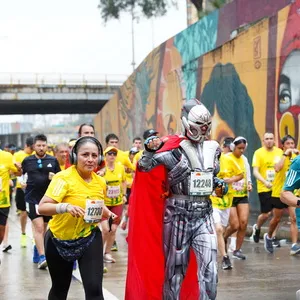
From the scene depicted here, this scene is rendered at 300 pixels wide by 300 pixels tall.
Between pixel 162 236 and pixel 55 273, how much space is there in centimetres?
122

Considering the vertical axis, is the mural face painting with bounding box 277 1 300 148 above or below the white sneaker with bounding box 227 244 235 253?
above

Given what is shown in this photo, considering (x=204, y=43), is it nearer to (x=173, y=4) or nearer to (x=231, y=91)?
(x=231, y=91)

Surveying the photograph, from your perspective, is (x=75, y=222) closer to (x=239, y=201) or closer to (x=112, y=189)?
(x=112, y=189)

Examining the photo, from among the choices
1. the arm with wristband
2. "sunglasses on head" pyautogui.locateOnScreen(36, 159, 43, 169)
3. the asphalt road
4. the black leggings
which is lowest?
the asphalt road

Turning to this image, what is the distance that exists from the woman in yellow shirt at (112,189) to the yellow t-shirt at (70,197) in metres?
5.09

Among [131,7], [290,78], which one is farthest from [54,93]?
[290,78]

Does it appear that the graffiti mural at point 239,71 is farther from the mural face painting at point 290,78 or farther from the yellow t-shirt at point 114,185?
the yellow t-shirt at point 114,185

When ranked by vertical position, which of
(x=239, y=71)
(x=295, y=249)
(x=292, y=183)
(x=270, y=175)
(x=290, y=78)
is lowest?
(x=295, y=249)

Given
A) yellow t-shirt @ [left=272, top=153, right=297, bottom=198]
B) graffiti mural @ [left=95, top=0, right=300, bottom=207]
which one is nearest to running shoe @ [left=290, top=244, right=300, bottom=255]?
yellow t-shirt @ [left=272, top=153, right=297, bottom=198]

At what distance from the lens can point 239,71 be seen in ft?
68.2

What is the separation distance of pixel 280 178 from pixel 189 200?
20.1 feet

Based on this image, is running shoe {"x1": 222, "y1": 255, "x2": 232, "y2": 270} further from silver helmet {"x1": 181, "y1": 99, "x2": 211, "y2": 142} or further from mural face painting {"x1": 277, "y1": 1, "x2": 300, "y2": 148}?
mural face painting {"x1": 277, "y1": 1, "x2": 300, "y2": 148}

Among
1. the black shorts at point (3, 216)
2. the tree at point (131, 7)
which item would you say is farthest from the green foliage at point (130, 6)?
the black shorts at point (3, 216)

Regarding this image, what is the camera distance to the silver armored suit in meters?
7.40
